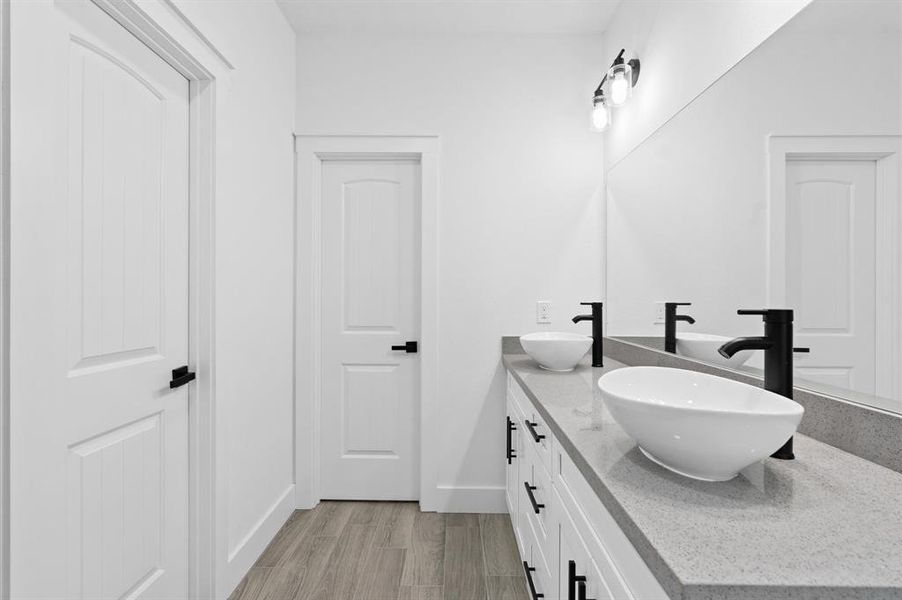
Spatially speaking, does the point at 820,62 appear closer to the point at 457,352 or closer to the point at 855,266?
the point at 855,266

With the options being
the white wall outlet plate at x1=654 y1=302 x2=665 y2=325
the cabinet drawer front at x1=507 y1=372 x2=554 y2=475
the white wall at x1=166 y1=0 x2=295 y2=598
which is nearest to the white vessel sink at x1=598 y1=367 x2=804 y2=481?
the cabinet drawer front at x1=507 y1=372 x2=554 y2=475

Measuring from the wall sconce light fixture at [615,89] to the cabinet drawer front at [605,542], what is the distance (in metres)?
1.73

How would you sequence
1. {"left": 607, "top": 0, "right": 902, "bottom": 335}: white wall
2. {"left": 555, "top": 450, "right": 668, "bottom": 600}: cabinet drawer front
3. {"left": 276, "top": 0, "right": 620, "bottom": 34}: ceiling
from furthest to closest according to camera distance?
{"left": 276, "top": 0, "right": 620, "bottom": 34}: ceiling, {"left": 607, "top": 0, "right": 902, "bottom": 335}: white wall, {"left": 555, "top": 450, "right": 668, "bottom": 600}: cabinet drawer front

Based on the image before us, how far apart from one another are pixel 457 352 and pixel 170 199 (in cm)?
156

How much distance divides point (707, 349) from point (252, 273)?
1869mm

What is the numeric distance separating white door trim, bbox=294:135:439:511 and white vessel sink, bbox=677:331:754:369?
1.27m

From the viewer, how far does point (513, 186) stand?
2.56 metres

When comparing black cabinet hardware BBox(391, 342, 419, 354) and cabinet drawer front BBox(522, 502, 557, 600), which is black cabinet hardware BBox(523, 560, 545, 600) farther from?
black cabinet hardware BBox(391, 342, 419, 354)

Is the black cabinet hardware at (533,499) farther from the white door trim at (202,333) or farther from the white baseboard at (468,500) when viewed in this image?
the white door trim at (202,333)

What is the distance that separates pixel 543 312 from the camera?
2.56 metres

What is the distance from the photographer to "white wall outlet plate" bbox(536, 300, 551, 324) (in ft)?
8.39

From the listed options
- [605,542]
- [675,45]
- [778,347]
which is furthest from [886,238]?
[675,45]

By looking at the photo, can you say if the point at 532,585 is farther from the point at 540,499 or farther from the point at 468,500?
the point at 468,500

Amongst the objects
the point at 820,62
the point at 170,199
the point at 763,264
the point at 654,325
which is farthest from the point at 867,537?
the point at 170,199
